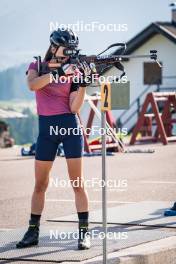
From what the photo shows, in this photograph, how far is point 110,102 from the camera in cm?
742

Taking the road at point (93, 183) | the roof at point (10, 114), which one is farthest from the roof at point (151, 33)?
the road at point (93, 183)

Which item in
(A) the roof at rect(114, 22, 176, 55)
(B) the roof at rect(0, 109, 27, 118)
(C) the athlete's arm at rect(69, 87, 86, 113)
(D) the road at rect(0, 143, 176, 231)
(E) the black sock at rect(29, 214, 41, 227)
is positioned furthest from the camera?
(A) the roof at rect(114, 22, 176, 55)

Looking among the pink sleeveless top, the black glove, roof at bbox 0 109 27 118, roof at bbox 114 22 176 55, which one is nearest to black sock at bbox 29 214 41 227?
the pink sleeveless top

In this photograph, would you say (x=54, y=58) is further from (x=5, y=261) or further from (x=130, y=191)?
(x=130, y=191)

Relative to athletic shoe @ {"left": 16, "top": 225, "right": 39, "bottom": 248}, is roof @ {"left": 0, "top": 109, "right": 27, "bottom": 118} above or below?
above

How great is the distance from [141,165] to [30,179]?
→ 10.2 feet

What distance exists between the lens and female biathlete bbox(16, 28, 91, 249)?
323 inches

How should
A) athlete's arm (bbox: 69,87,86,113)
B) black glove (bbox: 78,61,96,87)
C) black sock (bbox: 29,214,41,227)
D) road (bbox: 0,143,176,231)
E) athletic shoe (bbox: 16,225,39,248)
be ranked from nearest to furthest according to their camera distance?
1. black glove (bbox: 78,61,96,87)
2. athlete's arm (bbox: 69,87,86,113)
3. athletic shoe (bbox: 16,225,39,248)
4. black sock (bbox: 29,214,41,227)
5. road (bbox: 0,143,176,231)

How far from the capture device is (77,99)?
823 centimetres

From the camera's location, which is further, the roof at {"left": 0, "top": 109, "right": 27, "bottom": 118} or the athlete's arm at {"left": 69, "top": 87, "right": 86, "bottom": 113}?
the roof at {"left": 0, "top": 109, "right": 27, "bottom": 118}

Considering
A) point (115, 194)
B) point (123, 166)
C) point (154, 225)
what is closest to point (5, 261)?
point (154, 225)

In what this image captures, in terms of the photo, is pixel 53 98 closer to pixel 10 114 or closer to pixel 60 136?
pixel 60 136

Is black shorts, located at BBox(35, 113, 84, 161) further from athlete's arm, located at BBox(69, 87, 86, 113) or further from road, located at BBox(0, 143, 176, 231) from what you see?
road, located at BBox(0, 143, 176, 231)

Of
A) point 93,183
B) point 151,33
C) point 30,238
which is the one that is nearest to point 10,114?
point 93,183
